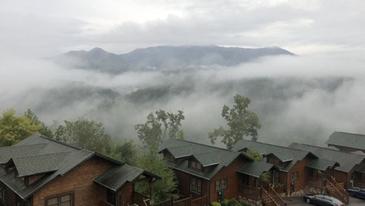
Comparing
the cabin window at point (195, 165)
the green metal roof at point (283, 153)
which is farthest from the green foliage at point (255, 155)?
the cabin window at point (195, 165)

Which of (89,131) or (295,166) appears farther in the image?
(89,131)

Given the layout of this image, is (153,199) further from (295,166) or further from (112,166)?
(295,166)

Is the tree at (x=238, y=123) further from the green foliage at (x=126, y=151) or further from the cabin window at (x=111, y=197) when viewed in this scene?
the cabin window at (x=111, y=197)

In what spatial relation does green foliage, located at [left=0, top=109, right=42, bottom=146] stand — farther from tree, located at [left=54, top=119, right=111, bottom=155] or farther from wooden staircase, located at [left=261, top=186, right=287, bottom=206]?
wooden staircase, located at [left=261, top=186, right=287, bottom=206]

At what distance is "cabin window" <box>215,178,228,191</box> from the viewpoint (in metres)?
40.7

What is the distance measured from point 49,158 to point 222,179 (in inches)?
731

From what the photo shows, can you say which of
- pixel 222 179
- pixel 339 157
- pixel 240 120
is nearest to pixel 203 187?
pixel 222 179

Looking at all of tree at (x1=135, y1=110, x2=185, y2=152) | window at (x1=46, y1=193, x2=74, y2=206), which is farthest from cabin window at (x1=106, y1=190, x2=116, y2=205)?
tree at (x1=135, y1=110, x2=185, y2=152)

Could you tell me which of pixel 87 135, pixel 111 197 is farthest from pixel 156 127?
pixel 111 197

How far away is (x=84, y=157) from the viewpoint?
1208 inches

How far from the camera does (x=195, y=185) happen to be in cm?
4206

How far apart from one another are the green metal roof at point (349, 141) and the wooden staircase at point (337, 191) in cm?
1625

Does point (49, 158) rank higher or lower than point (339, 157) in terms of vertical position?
higher

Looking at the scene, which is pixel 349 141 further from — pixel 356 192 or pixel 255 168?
pixel 255 168
